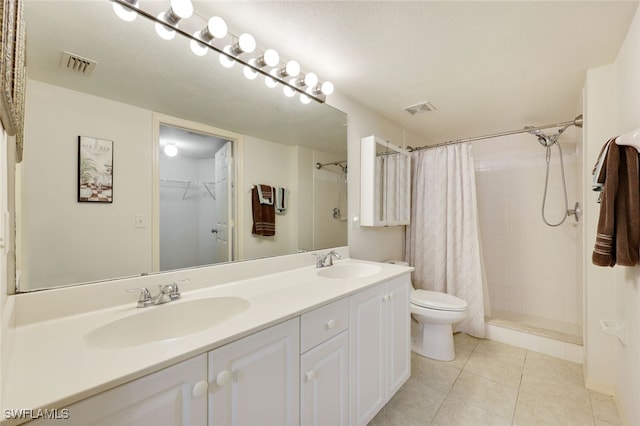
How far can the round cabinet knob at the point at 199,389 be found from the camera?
27.7 inches

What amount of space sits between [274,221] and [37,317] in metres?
1.06

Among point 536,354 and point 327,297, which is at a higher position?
point 327,297

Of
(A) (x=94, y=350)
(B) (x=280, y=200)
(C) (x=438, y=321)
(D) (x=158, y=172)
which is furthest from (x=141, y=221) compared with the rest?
(C) (x=438, y=321)

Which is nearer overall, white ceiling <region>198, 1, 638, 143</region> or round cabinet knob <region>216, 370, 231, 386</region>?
round cabinet knob <region>216, 370, 231, 386</region>

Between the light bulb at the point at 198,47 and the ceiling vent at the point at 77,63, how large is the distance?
41 cm

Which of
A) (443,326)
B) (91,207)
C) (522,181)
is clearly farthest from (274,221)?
(522,181)

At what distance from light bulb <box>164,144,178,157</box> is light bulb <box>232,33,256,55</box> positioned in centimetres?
60

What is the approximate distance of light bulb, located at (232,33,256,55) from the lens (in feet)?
4.25

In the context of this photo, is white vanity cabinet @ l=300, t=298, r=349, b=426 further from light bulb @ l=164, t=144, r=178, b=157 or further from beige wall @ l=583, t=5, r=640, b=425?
beige wall @ l=583, t=5, r=640, b=425

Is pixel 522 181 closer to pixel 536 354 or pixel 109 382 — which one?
pixel 536 354

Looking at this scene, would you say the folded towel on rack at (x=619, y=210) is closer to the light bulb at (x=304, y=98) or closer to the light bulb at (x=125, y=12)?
the light bulb at (x=304, y=98)

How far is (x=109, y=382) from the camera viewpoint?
1.86 ft

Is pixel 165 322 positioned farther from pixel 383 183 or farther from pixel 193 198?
pixel 383 183

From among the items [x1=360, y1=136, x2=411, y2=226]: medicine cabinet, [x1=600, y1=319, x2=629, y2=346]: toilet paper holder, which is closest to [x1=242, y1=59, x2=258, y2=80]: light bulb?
[x1=360, y1=136, x2=411, y2=226]: medicine cabinet
